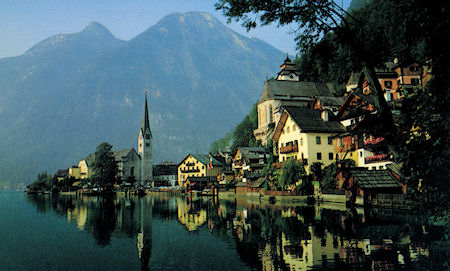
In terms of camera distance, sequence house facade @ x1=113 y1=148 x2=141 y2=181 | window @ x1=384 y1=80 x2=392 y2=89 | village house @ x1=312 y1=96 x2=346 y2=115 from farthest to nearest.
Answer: house facade @ x1=113 y1=148 x2=141 y2=181, window @ x1=384 y1=80 x2=392 y2=89, village house @ x1=312 y1=96 x2=346 y2=115

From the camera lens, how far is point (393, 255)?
17.2 meters

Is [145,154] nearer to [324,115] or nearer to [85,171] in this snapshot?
[85,171]

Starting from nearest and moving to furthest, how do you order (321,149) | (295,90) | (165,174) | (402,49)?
(402,49)
(321,149)
(295,90)
(165,174)

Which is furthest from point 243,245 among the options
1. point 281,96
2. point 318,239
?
point 281,96

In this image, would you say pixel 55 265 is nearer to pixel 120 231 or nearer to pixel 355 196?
pixel 120 231

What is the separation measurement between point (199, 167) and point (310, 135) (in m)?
68.3

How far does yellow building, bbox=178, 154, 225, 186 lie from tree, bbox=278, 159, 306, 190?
60.6 metres

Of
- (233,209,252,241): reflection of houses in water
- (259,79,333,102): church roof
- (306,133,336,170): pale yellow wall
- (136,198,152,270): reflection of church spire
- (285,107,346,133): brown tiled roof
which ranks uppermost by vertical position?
(259,79,333,102): church roof

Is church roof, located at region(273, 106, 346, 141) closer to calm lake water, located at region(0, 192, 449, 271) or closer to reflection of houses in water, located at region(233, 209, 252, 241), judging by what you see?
calm lake water, located at region(0, 192, 449, 271)

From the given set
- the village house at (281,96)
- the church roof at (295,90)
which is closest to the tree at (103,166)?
the village house at (281,96)

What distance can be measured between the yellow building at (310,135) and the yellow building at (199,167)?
56197 mm

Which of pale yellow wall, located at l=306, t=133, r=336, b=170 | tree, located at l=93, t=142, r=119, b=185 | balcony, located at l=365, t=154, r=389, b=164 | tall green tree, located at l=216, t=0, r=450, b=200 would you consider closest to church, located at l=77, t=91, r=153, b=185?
tree, located at l=93, t=142, r=119, b=185

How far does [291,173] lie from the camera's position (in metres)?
56.2

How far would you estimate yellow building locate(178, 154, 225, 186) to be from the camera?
118 m
